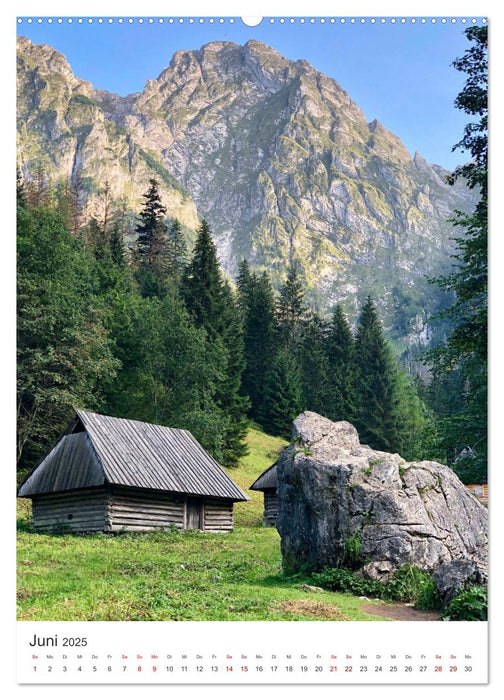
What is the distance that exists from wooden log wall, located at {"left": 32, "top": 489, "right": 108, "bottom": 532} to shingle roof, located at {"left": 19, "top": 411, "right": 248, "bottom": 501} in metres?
0.87

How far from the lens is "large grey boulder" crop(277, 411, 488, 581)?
15250 millimetres

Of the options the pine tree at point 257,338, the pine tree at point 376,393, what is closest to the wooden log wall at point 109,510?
the pine tree at point 257,338

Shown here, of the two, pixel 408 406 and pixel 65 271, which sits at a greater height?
pixel 65 271

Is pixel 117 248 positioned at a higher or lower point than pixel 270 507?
higher

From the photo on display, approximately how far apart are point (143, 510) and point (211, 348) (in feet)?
80.2

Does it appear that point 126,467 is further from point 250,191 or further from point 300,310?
point 300,310

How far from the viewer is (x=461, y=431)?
684 inches

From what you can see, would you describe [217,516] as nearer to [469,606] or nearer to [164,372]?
[164,372]

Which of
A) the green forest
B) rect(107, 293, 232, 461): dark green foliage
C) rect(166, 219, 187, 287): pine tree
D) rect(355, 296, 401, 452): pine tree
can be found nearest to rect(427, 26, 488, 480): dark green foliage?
the green forest

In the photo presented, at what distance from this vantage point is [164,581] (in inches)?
586

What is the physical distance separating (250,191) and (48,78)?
50270 mm

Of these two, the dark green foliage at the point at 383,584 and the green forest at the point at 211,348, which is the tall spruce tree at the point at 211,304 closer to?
the green forest at the point at 211,348
